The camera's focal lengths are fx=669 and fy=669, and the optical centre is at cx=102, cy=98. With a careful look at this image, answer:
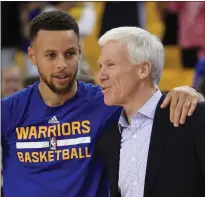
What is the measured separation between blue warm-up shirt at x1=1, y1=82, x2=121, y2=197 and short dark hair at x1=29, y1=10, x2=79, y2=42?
325 mm

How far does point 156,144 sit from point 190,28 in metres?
4.18

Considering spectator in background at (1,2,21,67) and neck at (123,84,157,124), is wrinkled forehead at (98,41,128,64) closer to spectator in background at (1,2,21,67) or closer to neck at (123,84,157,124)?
neck at (123,84,157,124)

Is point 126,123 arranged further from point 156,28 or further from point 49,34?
point 156,28

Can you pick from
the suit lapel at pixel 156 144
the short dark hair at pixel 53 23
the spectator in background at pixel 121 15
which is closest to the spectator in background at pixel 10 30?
the spectator in background at pixel 121 15

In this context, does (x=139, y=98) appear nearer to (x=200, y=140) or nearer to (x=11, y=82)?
(x=200, y=140)

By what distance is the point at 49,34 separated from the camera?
331 cm

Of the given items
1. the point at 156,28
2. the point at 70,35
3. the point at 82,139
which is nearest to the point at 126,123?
the point at 82,139

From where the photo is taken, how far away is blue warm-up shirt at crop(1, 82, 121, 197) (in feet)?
10.7

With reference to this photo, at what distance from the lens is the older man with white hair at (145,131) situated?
2836mm

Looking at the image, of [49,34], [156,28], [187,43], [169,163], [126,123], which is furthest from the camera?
[156,28]

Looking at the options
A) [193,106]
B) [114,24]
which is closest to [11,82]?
[114,24]

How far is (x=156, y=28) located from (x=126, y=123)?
478 cm

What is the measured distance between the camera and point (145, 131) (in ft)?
9.78

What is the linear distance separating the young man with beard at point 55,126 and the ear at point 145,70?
0.35 m
